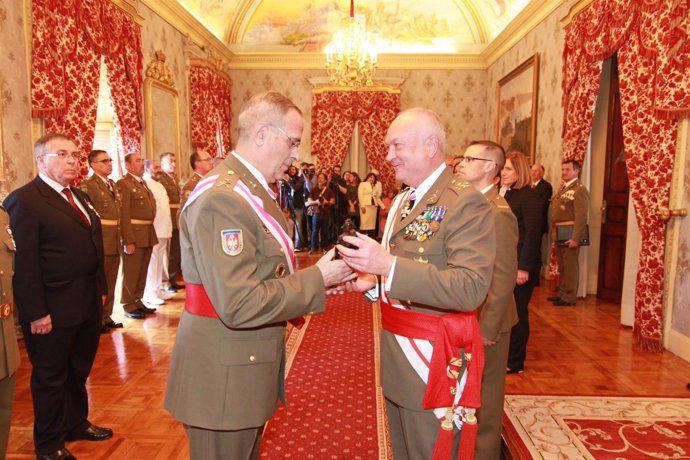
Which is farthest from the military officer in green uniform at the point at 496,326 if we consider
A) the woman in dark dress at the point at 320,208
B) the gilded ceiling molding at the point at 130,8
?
the woman in dark dress at the point at 320,208

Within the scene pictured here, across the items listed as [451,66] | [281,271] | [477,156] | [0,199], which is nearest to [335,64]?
[451,66]

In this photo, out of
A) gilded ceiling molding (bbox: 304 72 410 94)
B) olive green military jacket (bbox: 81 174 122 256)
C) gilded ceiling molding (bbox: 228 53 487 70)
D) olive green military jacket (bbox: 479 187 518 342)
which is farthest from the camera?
gilded ceiling molding (bbox: 304 72 410 94)

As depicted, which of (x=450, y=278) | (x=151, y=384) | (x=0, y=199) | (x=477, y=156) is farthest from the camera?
(x=151, y=384)

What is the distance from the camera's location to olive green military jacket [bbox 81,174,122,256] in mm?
4535

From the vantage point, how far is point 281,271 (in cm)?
145

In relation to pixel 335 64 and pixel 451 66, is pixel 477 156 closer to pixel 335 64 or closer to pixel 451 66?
pixel 335 64

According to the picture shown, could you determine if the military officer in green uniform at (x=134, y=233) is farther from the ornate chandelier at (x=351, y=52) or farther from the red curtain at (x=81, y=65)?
the ornate chandelier at (x=351, y=52)

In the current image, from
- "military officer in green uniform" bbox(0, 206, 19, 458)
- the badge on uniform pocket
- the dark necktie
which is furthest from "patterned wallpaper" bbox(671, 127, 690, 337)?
"military officer in green uniform" bbox(0, 206, 19, 458)

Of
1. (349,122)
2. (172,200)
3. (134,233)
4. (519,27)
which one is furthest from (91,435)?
(349,122)

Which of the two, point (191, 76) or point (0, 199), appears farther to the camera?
point (191, 76)

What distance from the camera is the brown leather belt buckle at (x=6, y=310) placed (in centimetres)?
192

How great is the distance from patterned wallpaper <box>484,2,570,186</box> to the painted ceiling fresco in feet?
8.93

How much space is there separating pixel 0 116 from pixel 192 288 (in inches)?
150

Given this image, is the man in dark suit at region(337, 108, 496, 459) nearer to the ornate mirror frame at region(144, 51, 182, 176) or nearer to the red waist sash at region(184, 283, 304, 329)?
the red waist sash at region(184, 283, 304, 329)
